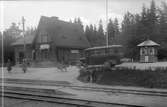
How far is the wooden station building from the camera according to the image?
103 feet

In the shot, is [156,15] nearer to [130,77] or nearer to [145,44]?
[145,44]

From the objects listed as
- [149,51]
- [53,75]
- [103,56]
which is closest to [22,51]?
[53,75]

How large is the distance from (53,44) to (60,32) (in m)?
3.29

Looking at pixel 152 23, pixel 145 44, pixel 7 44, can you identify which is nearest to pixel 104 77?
pixel 145 44

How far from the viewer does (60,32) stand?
33406 millimetres

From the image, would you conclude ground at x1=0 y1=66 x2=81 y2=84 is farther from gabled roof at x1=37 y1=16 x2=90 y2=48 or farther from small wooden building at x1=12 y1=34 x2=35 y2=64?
small wooden building at x1=12 y1=34 x2=35 y2=64

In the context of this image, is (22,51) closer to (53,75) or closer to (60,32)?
(60,32)

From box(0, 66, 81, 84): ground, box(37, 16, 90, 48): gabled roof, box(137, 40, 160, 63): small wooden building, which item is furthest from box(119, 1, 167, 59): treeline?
box(0, 66, 81, 84): ground

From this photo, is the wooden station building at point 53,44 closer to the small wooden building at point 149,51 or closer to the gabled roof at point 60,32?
the gabled roof at point 60,32

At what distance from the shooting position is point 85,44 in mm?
37844

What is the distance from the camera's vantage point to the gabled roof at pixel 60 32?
3189cm

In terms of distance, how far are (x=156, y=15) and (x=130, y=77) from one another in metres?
27.7

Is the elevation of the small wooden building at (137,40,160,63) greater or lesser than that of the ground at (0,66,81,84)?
greater

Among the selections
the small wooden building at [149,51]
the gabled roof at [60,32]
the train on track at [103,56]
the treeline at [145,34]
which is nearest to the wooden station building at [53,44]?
the gabled roof at [60,32]
